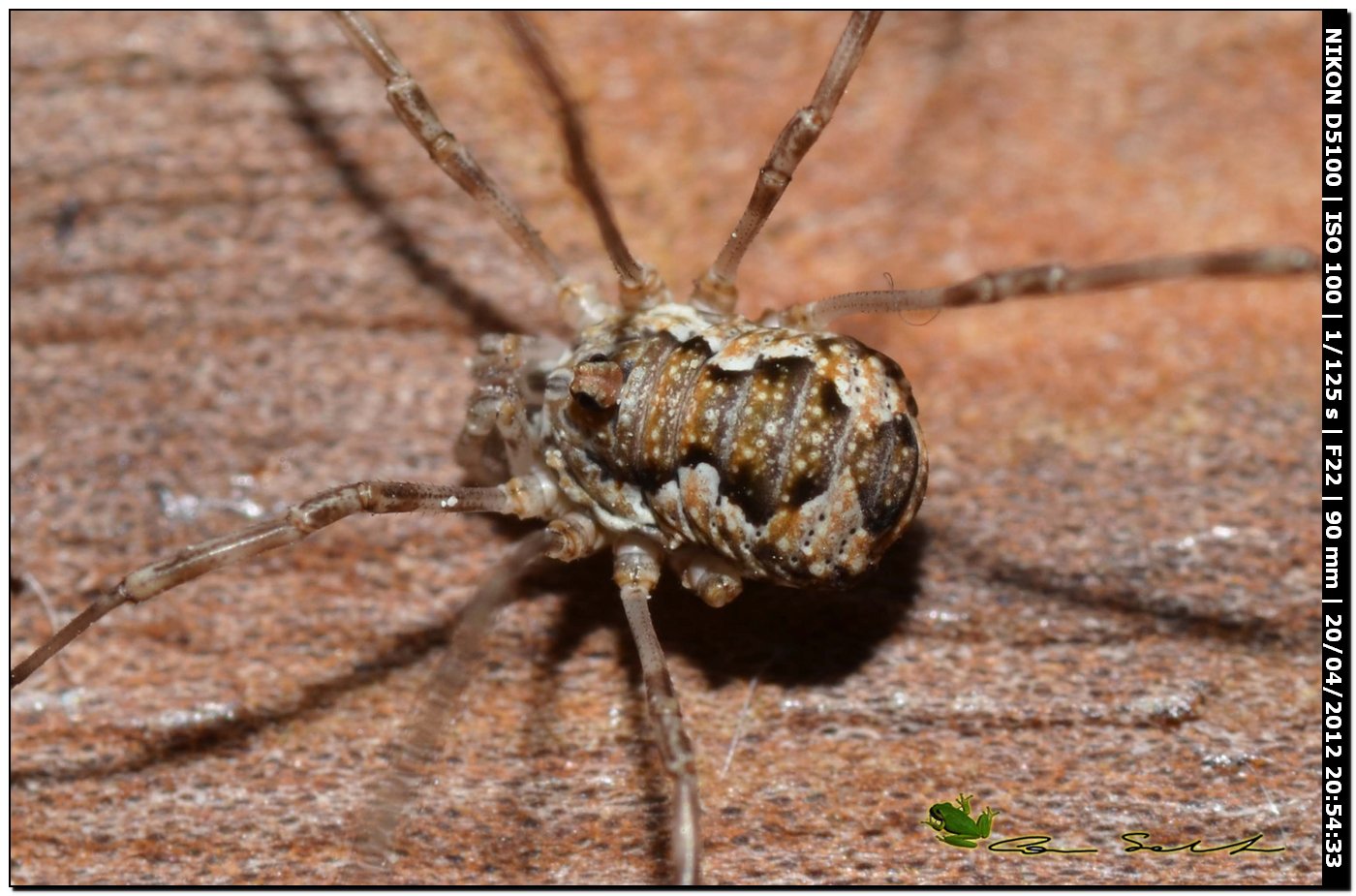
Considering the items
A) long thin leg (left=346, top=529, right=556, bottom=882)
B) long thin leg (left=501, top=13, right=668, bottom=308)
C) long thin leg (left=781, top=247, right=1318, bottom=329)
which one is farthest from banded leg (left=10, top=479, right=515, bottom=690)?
long thin leg (left=781, top=247, right=1318, bottom=329)

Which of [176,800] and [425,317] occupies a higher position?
[425,317]

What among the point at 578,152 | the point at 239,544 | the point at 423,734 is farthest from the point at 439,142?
the point at 423,734

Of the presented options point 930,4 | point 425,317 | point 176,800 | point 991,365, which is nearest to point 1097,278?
point 991,365

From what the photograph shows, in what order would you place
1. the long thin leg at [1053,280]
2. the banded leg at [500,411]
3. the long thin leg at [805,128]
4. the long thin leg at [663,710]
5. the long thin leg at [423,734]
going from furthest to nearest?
1. the banded leg at [500,411]
2. the long thin leg at [805,128]
3. the long thin leg at [423,734]
4. the long thin leg at [663,710]
5. the long thin leg at [1053,280]

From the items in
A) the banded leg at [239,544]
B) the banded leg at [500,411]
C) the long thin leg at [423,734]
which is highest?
the banded leg at [500,411]

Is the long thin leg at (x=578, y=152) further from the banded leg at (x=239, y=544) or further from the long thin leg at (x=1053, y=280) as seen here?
the banded leg at (x=239, y=544)

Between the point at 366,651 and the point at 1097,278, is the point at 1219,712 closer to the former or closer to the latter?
the point at 1097,278

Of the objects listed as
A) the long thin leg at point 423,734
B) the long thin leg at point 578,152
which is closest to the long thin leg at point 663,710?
the long thin leg at point 423,734

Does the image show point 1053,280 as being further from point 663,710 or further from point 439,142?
point 439,142
